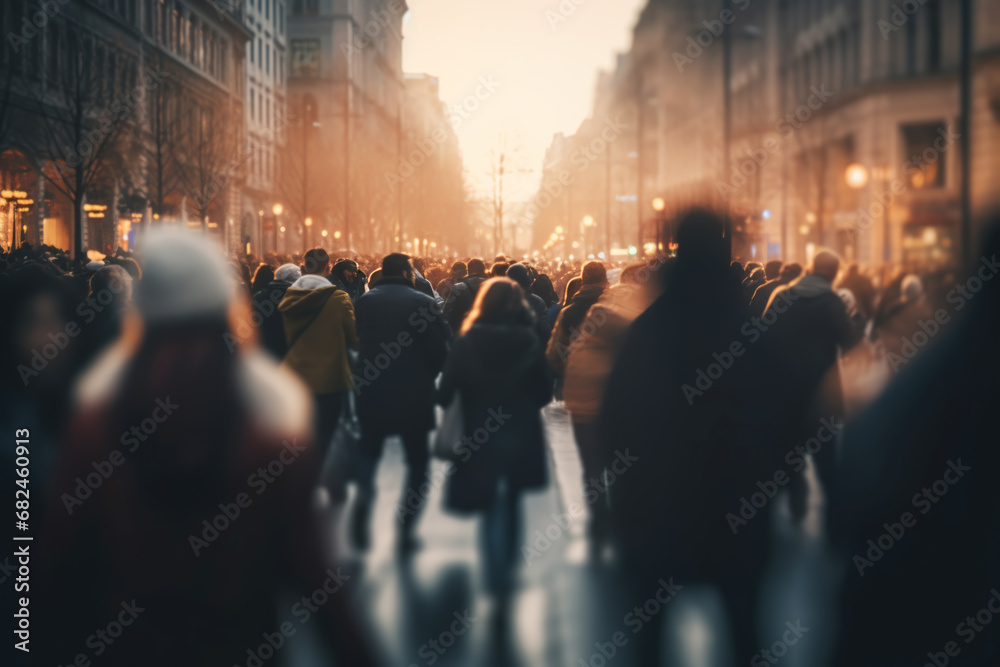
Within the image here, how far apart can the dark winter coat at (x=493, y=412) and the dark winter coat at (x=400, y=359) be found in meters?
1.25

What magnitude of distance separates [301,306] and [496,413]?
236 centimetres

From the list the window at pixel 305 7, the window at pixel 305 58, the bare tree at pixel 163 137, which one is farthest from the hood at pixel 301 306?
the window at pixel 305 7

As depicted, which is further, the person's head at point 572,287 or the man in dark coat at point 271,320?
the person's head at point 572,287

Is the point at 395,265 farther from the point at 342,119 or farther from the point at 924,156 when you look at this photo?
the point at 342,119

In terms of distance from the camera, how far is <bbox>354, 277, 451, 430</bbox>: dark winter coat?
8.19 meters

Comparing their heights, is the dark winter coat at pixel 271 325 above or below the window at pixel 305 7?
below

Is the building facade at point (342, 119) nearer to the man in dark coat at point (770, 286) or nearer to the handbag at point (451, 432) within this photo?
the man in dark coat at point (770, 286)

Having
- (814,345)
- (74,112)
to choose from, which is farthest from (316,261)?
(74,112)

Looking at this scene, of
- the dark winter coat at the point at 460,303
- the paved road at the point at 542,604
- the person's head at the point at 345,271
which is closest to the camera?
the paved road at the point at 542,604

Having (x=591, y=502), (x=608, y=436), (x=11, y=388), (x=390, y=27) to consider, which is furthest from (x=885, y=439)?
(x=390, y=27)

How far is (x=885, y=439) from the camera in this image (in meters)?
3.49

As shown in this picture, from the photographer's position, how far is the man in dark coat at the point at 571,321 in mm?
10021

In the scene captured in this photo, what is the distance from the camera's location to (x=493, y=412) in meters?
6.89

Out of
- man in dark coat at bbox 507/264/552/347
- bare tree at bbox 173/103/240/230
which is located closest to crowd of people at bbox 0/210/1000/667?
man in dark coat at bbox 507/264/552/347
